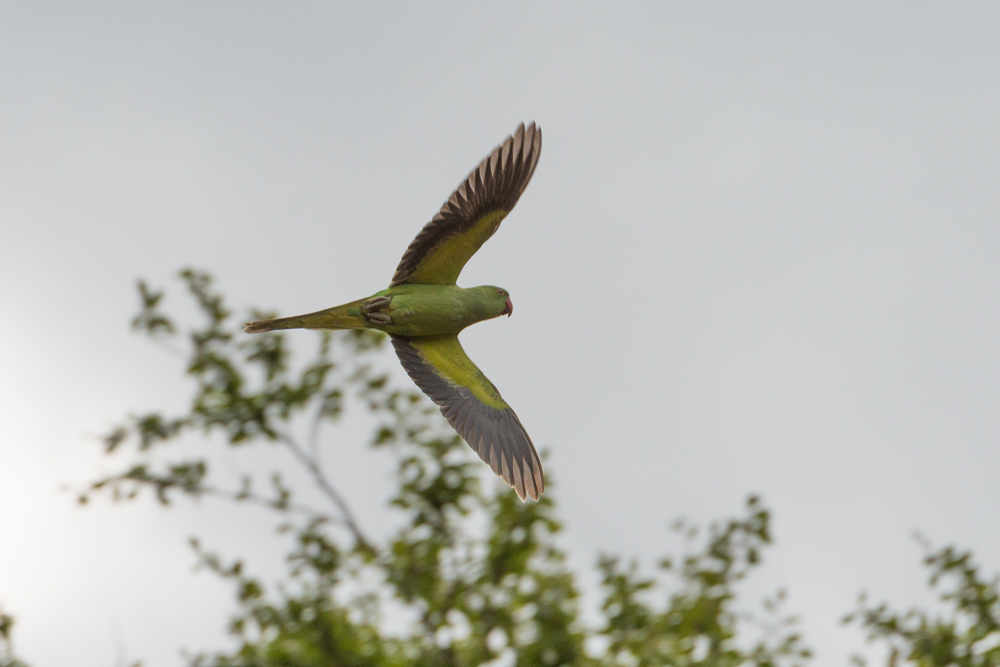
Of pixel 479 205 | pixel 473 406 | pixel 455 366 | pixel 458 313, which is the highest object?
pixel 479 205

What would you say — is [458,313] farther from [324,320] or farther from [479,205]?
[324,320]

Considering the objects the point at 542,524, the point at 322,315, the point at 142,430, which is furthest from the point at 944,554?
the point at 142,430

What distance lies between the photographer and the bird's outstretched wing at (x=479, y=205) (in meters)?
7.51

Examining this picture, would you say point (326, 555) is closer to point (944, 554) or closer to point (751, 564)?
point (751, 564)

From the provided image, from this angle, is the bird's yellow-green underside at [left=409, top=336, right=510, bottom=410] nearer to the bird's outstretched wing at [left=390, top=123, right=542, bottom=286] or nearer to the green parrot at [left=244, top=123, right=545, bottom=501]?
the green parrot at [left=244, top=123, right=545, bottom=501]

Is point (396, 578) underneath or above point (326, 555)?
underneath

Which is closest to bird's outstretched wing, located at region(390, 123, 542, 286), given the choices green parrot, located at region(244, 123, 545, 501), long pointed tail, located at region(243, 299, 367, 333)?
green parrot, located at region(244, 123, 545, 501)

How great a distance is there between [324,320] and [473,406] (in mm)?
1547

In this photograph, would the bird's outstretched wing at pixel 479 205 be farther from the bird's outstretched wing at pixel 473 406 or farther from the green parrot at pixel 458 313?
the bird's outstretched wing at pixel 473 406

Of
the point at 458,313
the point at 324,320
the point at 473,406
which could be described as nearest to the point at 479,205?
the point at 458,313

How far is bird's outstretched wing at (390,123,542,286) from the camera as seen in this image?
751 cm

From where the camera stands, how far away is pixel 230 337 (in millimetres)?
10453

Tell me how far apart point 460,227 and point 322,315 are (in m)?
1.32

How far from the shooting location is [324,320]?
7730mm
